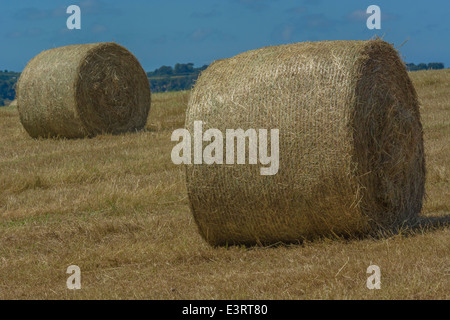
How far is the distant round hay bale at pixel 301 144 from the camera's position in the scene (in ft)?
22.6

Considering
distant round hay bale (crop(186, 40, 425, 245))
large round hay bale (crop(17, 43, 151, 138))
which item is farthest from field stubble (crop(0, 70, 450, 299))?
large round hay bale (crop(17, 43, 151, 138))

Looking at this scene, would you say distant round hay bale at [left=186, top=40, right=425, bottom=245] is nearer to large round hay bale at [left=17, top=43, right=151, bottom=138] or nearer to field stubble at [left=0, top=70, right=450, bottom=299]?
field stubble at [left=0, top=70, right=450, bottom=299]

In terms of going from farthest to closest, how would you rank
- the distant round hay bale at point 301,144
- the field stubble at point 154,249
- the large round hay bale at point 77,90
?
the large round hay bale at point 77,90, the distant round hay bale at point 301,144, the field stubble at point 154,249

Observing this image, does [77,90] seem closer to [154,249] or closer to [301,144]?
[154,249]

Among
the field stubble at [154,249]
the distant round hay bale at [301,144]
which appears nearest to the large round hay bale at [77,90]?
the field stubble at [154,249]

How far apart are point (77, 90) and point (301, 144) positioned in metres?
9.98

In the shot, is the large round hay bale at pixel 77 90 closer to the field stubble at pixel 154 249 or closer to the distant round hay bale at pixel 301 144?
the field stubble at pixel 154 249

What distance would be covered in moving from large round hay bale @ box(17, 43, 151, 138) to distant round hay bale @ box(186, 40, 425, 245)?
882 cm

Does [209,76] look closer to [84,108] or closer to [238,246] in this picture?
[238,246]

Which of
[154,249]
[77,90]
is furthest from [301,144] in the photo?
[77,90]

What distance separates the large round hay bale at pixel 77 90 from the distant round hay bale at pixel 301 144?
347 inches

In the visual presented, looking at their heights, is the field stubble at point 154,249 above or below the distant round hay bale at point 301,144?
below

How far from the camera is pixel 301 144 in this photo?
22.5ft

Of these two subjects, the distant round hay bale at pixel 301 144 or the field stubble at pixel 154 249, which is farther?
the distant round hay bale at pixel 301 144
